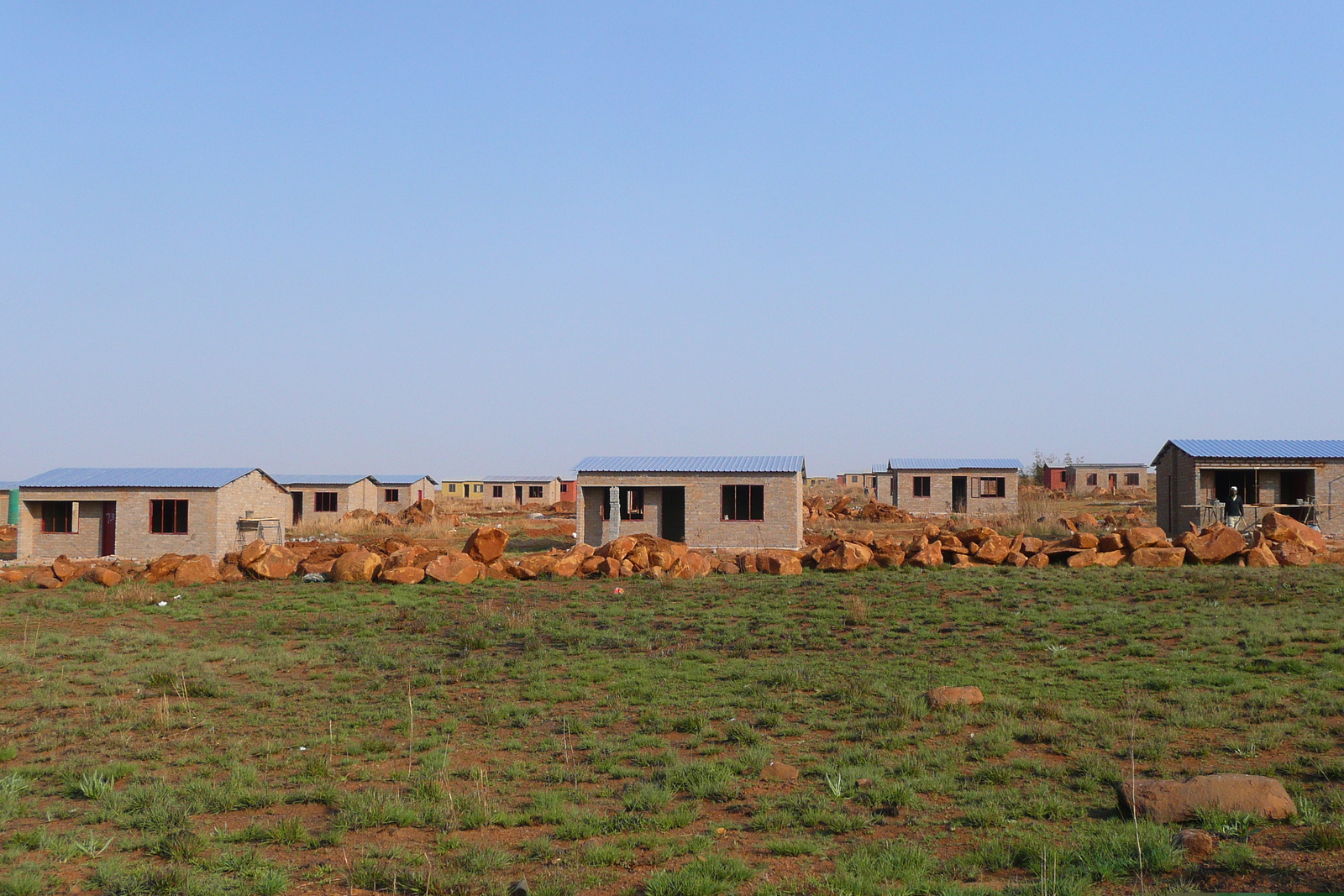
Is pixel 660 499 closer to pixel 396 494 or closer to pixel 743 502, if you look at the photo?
pixel 743 502

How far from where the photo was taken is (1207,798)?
7.05m

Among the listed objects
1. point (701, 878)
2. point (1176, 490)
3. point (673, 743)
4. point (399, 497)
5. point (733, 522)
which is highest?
point (1176, 490)

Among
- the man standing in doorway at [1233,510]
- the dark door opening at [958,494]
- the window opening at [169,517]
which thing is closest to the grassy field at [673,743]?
the man standing in doorway at [1233,510]

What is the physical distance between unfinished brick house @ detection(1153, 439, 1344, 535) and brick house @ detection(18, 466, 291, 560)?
3236 cm

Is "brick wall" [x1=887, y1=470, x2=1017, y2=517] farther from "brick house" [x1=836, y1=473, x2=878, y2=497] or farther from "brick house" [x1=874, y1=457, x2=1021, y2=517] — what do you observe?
"brick house" [x1=836, y1=473, x2=878, y2=497]

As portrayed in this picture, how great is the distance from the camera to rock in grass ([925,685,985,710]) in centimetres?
1115

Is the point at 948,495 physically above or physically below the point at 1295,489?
below

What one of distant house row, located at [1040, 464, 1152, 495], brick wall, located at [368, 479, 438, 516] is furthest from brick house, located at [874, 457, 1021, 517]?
brick wall, located at [368, 479, 438, 516]

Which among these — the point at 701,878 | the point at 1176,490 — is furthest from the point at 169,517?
the point at 1176,490

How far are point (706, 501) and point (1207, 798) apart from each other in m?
25.1

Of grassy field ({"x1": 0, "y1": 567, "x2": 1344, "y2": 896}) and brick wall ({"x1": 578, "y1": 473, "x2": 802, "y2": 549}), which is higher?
brick wall ({"x1": 578, "y1": 473, "x2": 802, "y2": 549})

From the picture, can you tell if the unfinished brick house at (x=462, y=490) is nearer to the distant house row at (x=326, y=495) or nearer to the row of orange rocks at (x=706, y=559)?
the distant house row at (x=326, y=495)

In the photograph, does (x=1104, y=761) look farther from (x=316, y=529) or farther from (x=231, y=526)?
(x=316, y=529)

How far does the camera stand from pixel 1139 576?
69.4 feet
